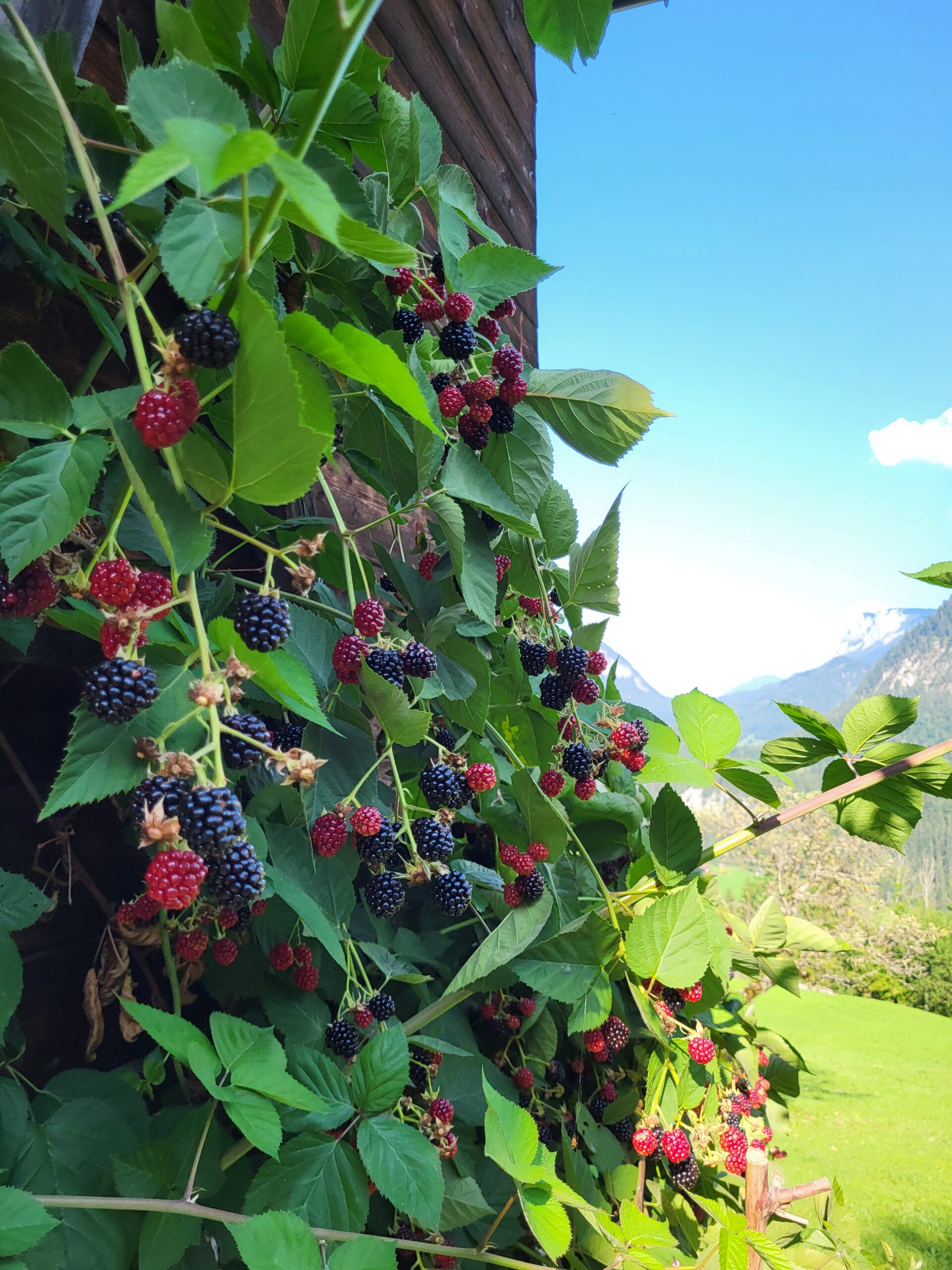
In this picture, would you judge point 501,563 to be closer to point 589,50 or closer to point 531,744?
point 531,744

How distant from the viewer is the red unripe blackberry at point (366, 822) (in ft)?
1.91

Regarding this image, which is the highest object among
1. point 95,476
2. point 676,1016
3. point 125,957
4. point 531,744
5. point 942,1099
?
point 95,476

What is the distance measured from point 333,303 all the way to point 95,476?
0.47 m

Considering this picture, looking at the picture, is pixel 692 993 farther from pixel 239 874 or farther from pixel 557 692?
pixel 239 874

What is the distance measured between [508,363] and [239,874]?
1.81ft

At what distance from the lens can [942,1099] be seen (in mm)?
7219

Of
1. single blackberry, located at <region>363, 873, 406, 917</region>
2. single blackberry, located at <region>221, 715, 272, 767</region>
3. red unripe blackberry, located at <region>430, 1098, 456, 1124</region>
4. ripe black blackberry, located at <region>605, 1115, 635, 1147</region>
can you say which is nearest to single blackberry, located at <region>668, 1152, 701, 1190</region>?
ripe black blackberry, located at <region>605, 1115, 635, 1147</region>

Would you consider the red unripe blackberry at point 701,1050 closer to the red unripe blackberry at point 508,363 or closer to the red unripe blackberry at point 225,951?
the red unripe blackberry at point 225,951

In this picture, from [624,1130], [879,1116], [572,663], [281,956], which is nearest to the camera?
[281,956]

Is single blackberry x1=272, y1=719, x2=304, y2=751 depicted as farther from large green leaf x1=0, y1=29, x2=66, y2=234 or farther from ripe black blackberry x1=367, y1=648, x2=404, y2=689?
large green leaf x1=0, y1=29, x2=66, y2=234

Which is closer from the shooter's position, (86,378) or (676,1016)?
(86,378)

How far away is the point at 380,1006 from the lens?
2.30ft

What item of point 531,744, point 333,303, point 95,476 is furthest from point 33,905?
point 333,303

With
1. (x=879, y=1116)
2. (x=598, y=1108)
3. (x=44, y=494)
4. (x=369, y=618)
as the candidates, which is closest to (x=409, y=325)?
(x=369, y=618)
